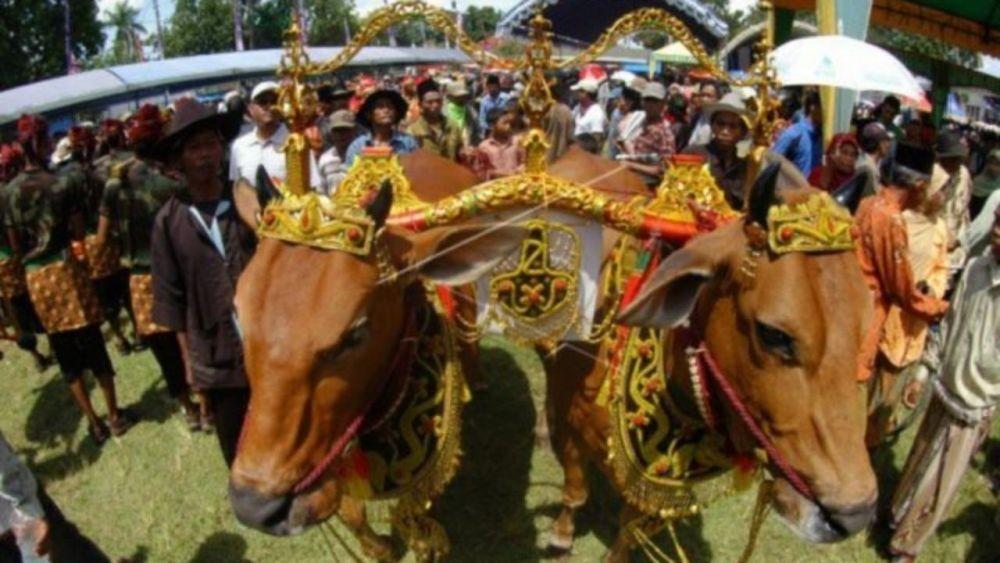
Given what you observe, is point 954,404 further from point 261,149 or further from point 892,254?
point 261,149

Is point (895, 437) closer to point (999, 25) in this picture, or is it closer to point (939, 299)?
point (939, 299)

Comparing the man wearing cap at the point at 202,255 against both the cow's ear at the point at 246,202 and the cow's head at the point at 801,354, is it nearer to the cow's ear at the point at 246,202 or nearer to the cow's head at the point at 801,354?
the cow's ear at the point at 246,202

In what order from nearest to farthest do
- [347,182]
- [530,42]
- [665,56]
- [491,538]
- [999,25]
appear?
[530,42] → [347,182] → [491,538] → [999,25] → [665,56]

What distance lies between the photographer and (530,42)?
2836 millimetres

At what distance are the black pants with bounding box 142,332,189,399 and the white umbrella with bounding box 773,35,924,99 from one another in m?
5.26

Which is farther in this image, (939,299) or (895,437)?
(895,437)

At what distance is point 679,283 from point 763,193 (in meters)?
0.40

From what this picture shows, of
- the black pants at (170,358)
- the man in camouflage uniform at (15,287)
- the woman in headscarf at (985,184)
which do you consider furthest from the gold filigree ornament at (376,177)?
the woman in headscarf at (985,184)

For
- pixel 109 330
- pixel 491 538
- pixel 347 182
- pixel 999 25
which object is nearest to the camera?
pixel 347 182

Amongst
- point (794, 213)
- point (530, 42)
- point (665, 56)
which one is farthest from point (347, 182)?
point (665, 56)

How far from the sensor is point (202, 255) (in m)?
3.38

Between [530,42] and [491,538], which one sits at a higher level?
[530,42]

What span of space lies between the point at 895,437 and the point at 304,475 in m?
A: 4.61

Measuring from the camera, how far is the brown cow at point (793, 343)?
2113mm
